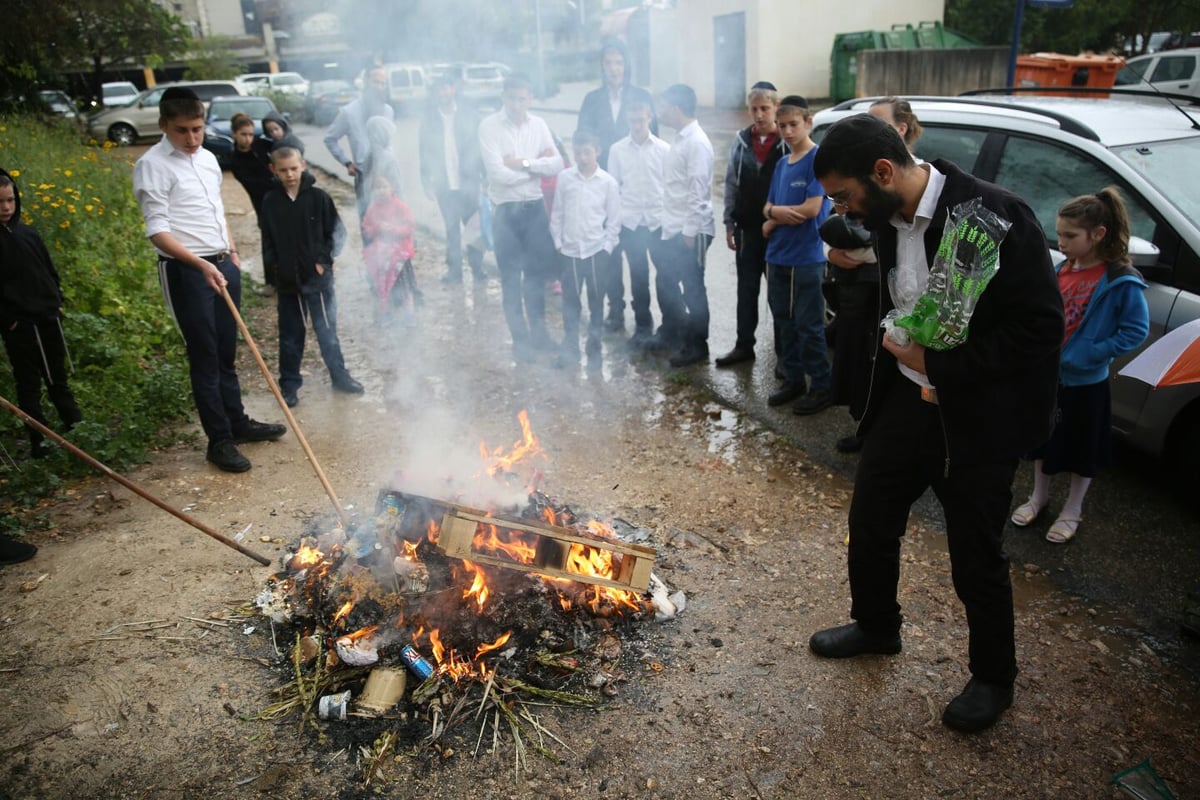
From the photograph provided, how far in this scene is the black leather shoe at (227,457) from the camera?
493 cm

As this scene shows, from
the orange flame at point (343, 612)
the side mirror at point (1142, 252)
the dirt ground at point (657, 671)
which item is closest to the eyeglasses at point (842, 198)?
the dirt ground at point (657, 671)

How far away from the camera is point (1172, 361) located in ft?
11.2

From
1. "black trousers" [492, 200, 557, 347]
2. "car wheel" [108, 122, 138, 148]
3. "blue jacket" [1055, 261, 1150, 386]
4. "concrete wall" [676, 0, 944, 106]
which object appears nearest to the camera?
"blue jacket" [1055, 261, 1150, 386]

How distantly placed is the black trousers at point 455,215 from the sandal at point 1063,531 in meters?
6.52

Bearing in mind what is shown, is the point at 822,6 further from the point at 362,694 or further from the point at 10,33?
the point at 362,694

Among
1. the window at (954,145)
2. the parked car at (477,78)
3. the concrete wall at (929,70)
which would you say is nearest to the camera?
the window at (954,145)

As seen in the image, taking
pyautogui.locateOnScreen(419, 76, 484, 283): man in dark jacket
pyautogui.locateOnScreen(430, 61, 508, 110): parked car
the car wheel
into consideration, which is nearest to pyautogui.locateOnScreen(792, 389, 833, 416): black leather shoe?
pyautogui.locateOnScreen(430, 61, 508, 110): parked car

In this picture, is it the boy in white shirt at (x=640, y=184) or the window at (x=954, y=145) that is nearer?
the window at (x=954, y=145)

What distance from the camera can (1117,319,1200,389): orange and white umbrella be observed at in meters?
3.28

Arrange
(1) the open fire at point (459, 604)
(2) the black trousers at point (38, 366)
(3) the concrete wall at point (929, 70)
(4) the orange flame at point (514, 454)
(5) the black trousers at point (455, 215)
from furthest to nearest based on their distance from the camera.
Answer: (3) the concrete wall at point (929, 70)
(5) the black trousers at point (455, 215)
(2) the black trousers at point (38, 366)
(4) the orange flame at point (514, 454)
(1) the open fire at point (459, 604)

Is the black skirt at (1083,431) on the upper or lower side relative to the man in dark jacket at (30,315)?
lower

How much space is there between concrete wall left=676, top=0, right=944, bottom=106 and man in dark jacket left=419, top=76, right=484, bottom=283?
36.0 ft

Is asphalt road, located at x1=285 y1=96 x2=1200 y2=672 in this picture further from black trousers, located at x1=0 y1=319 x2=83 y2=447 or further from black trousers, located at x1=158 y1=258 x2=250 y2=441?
black trousers, located at x1=0 y1=319 x2=83 y2=447

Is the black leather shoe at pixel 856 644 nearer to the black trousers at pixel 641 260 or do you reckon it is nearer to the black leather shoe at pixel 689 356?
the black leather shoe at pixel 689 356
